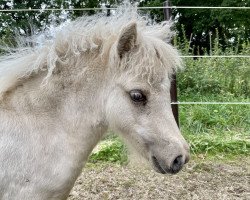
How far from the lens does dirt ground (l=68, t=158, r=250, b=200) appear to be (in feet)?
12.6

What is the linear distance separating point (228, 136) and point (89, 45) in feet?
10.2

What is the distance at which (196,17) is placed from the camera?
19.2 metres

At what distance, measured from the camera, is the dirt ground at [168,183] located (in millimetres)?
3838

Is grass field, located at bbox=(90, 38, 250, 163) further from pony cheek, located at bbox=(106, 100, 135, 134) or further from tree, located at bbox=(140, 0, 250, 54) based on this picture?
tree, located at bbox=(140, 0, 250, 54)

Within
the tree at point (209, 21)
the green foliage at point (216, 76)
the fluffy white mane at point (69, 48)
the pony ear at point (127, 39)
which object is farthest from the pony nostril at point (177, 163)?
the tree at point (209, 21)

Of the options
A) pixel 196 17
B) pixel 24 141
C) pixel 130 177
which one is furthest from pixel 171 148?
pixel 196 17

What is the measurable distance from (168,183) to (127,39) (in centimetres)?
219

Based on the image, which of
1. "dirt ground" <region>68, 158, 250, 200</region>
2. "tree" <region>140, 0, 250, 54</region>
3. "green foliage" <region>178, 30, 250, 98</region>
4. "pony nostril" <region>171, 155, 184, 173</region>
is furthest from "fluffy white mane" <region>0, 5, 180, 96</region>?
"tree" <region>140, 0, 250, 54</region>

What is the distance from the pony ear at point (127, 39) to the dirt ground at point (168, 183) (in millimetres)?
1927

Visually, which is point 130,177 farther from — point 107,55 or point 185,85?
point 185,85

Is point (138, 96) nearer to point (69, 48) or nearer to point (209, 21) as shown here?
point (69, 48)

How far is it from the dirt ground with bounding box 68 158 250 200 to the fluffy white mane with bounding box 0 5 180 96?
1.80 metres

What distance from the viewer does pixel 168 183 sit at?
4051 millimetres

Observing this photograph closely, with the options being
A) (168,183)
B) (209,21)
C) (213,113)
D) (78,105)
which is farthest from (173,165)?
(209,21)
